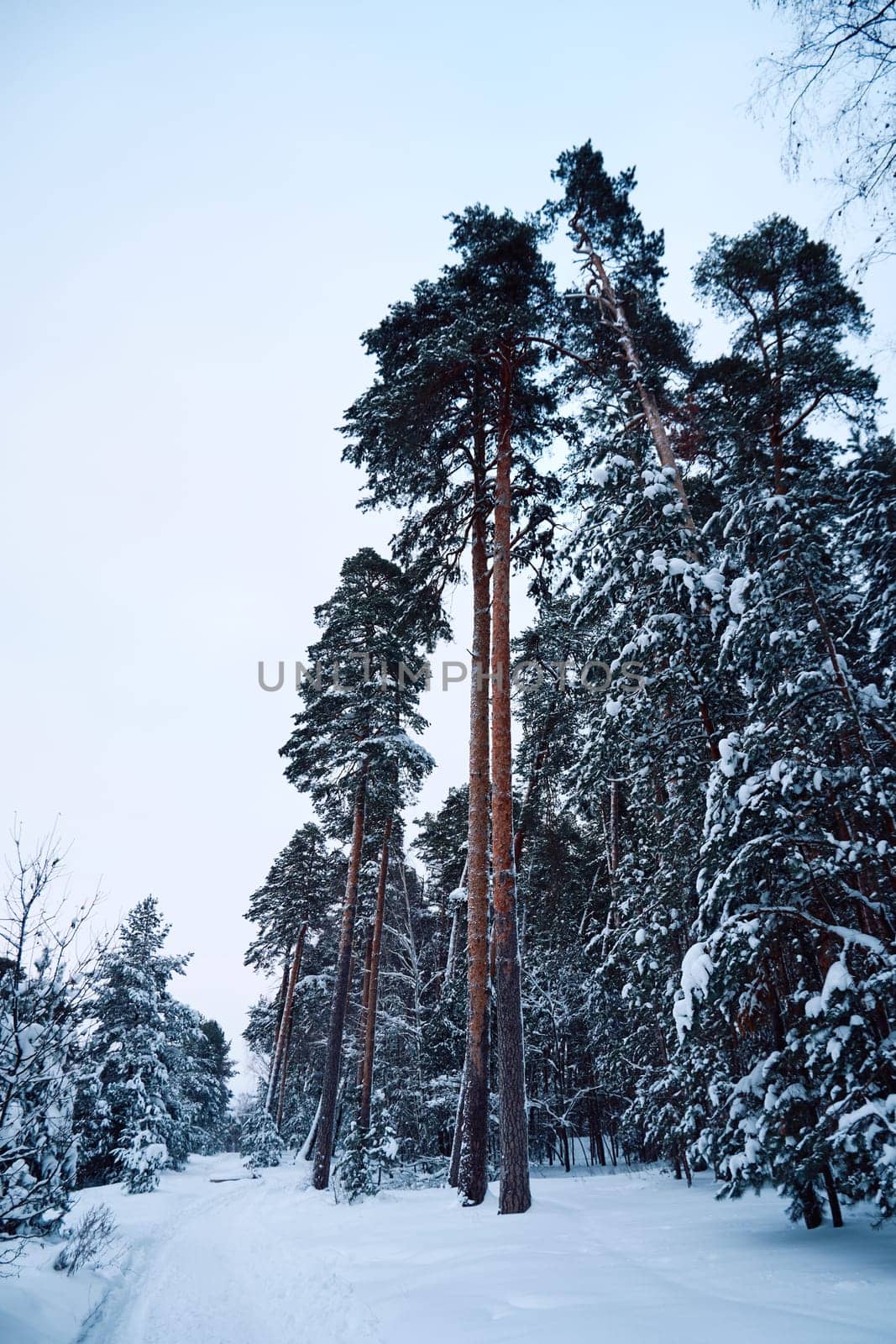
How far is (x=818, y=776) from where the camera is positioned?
5242mm

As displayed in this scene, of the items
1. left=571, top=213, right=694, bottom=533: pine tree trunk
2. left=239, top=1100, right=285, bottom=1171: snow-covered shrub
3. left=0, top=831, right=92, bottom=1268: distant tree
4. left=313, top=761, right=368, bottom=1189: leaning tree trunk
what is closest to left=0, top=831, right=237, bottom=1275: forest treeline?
left=0, top=831, right=92, bottom=1268: distant tree

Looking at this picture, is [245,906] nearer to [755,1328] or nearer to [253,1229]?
[253,1229]

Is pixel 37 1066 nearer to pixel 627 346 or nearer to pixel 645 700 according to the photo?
pixel 645 700

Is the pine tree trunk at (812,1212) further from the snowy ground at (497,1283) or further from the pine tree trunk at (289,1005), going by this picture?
the pine tree trunk at (289,1005)

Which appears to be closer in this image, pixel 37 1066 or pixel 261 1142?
pixel 37 1066

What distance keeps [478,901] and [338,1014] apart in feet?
24.9

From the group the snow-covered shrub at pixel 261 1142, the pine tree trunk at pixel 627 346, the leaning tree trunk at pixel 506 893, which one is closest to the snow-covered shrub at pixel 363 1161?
the leaning tree trunk at pixel 506 893

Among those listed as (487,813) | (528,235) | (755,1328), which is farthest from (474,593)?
(755,1328)

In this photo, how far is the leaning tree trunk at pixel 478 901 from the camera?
9.51 meters

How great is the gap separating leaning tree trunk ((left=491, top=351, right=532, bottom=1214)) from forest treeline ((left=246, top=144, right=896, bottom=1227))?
0.04 metres

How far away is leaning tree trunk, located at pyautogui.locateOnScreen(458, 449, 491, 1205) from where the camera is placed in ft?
31.2

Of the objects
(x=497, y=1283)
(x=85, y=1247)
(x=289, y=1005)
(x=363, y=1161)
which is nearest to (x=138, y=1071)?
(x=289, y=1005)

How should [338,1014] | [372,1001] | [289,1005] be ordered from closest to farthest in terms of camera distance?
[338,1014], [372,1001], [289,1005]

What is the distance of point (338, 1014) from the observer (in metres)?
15.9
